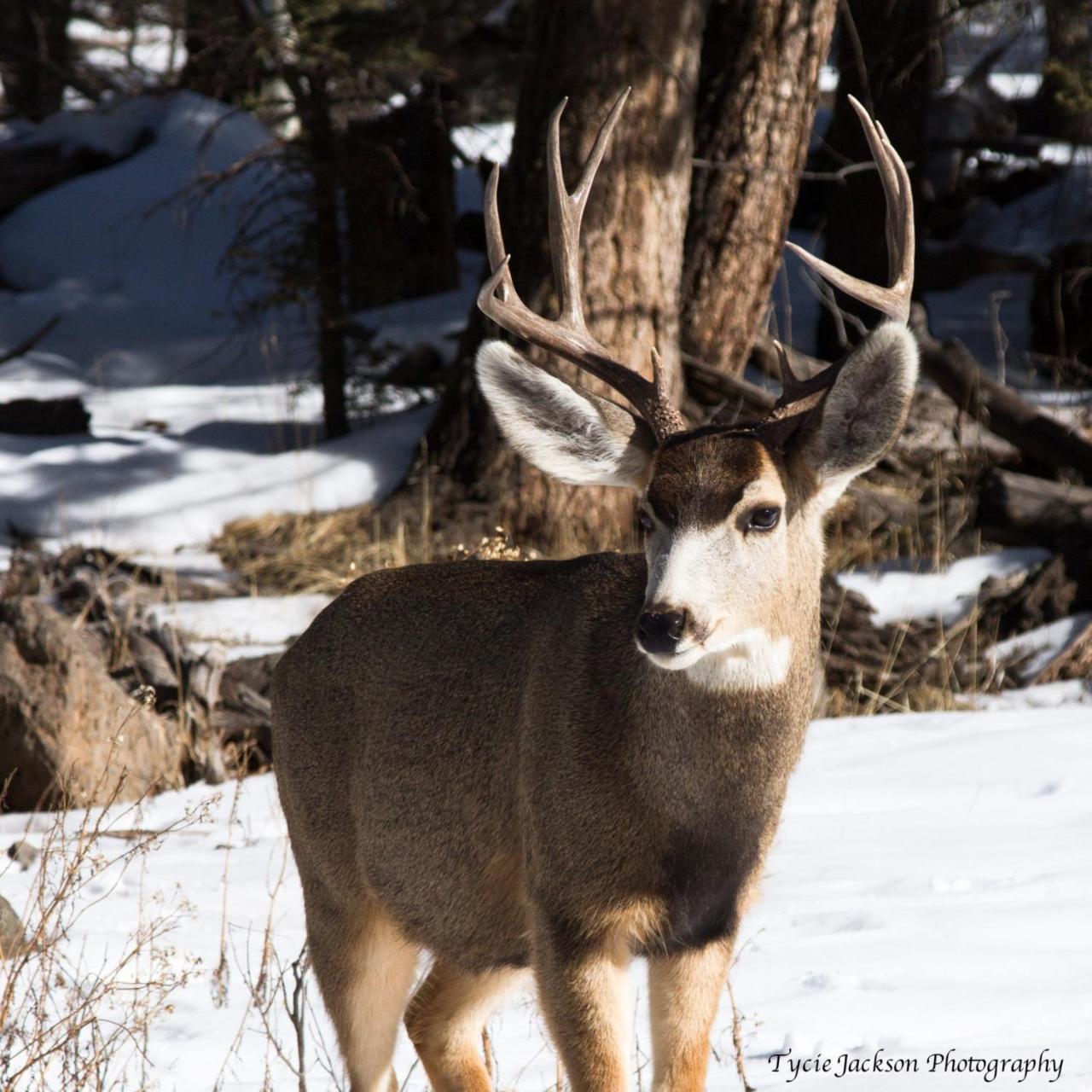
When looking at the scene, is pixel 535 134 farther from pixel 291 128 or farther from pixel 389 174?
pixel 291 128

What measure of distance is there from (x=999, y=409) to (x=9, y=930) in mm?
6849

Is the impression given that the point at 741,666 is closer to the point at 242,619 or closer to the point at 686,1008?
the point at 686,1008

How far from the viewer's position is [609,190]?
28.6 ft

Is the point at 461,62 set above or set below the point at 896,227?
below

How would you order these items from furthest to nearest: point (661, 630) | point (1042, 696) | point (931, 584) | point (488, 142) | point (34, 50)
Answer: point (488, 142), point (34, 50), point (931, 584), point (1042, 696), point (661, 630)

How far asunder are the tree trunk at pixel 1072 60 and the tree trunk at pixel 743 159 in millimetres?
2077

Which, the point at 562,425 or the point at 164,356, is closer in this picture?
the point at 562,425

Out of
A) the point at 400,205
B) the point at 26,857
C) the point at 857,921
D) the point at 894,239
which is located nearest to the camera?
the point at 894,239

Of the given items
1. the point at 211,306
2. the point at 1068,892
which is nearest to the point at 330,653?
the point at 1068,892


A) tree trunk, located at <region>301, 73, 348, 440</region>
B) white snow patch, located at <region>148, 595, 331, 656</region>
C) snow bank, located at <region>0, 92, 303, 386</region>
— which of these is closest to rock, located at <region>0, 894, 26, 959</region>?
white snow patch, located at <region>148, 595, 331, 656</region>

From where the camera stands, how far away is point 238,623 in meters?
8.62

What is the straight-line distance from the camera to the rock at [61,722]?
21.4 feet

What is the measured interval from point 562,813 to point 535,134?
20.5ft

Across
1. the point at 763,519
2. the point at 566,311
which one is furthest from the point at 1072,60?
the point at 763,519
